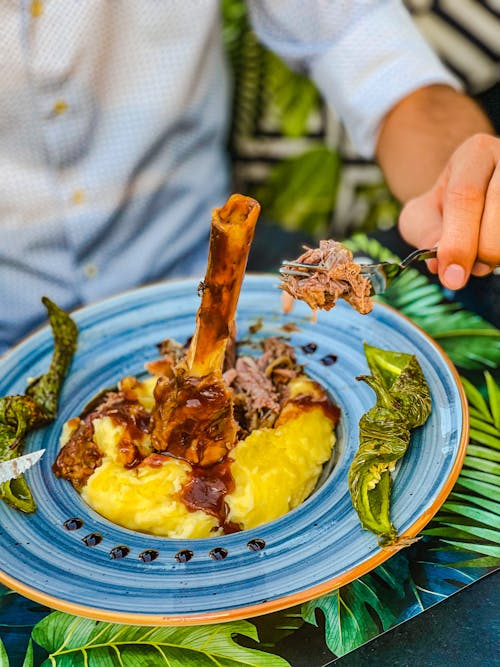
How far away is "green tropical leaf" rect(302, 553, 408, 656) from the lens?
988mm

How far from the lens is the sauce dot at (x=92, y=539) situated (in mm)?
1120

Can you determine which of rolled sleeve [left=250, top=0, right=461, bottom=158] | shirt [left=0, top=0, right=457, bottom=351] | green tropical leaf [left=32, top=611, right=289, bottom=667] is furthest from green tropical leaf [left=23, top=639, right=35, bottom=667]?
rolled sleeve [left=250, top=0, right=461, bottom=158]

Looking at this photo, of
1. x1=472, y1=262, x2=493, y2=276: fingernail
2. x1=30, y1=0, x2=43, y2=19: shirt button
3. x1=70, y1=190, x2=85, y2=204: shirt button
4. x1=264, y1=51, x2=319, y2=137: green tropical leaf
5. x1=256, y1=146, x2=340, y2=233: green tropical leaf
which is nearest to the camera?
x1=472, y1=262, x2=493, y2=276: fingernail

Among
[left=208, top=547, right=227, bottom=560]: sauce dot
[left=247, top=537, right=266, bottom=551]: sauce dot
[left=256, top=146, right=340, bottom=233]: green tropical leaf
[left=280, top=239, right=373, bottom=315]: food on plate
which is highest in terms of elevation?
[left=280, top=239, right=373, bottom=315]: food on plate

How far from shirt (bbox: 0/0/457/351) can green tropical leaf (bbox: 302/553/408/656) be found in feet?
4.50

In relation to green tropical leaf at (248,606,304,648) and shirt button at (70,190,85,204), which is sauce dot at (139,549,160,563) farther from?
shirt button at (70,190,85,204)

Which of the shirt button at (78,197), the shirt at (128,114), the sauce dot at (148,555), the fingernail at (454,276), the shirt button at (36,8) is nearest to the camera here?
the sauce dot at (148,555)

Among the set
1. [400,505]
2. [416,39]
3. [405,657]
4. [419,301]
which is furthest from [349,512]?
[416,39]

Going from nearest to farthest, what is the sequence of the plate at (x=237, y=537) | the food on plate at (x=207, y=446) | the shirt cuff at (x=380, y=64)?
1. the plate at (x=237, y=537)
2. the food on plate at (x=207, y=446)
3. the shirt cuff at (x=380, y=64)

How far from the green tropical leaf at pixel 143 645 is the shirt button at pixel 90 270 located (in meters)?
1.26

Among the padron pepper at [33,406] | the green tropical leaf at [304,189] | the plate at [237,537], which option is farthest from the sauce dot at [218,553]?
the green tropical leaf at [304,189]

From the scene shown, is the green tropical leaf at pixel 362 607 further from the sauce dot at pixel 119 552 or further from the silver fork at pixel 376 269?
the silver fork at pixel 376 269

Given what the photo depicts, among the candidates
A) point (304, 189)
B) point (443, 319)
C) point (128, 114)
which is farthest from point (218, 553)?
point (304, 189)

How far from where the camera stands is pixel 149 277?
7.57 feet
